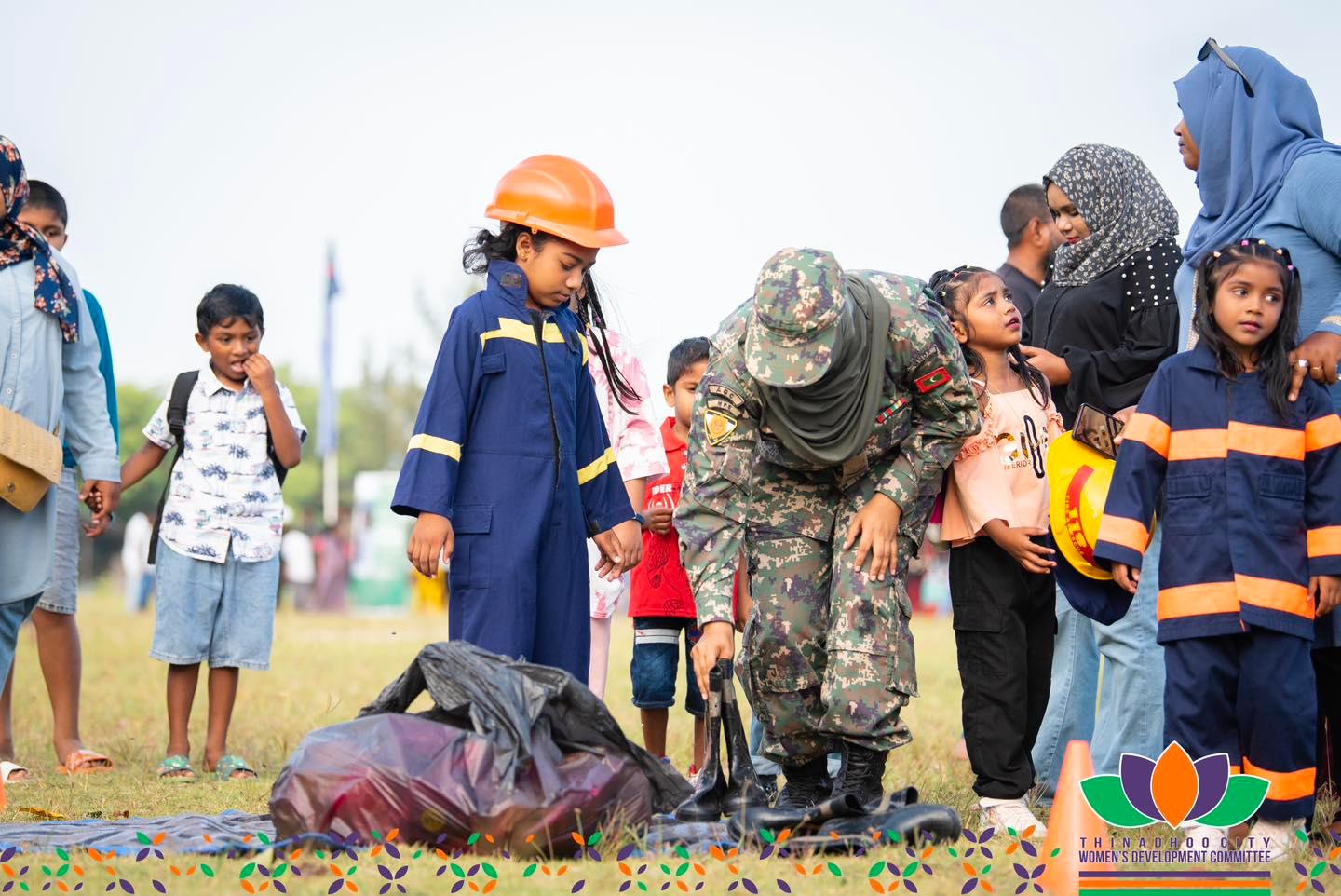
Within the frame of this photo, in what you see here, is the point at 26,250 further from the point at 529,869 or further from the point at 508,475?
the point at 529,869

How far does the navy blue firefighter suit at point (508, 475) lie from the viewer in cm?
456

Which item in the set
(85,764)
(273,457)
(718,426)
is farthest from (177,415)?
(718,426)

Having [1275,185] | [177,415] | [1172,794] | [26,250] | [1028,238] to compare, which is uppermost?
[1028,238]

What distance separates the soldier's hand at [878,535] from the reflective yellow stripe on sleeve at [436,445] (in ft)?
4.21

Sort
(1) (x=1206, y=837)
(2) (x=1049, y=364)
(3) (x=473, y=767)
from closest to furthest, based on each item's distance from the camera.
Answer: (3) (x=473, y=767) → (1) (x=1206, y=837) → (2) (x=1049, y=364)

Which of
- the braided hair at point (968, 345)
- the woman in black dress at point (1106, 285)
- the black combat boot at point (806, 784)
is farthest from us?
the woman in black dress at point (1106, 285)

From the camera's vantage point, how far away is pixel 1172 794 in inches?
140

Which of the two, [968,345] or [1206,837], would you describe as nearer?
[1206,837]

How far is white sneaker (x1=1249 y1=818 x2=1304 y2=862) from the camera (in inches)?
150

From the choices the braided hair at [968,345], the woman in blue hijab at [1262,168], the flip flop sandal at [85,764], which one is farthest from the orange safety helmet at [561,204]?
the flip flop sandal at [85,764]

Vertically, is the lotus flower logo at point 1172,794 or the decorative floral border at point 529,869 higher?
the lotus flower logo at point 1172,794

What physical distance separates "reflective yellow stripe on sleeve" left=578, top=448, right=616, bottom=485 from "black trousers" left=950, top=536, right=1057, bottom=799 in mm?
1239

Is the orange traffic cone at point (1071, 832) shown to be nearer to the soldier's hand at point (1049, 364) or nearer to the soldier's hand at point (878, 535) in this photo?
the soldier's hand at point (878, 535)

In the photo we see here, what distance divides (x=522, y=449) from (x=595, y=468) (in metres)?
0.41
